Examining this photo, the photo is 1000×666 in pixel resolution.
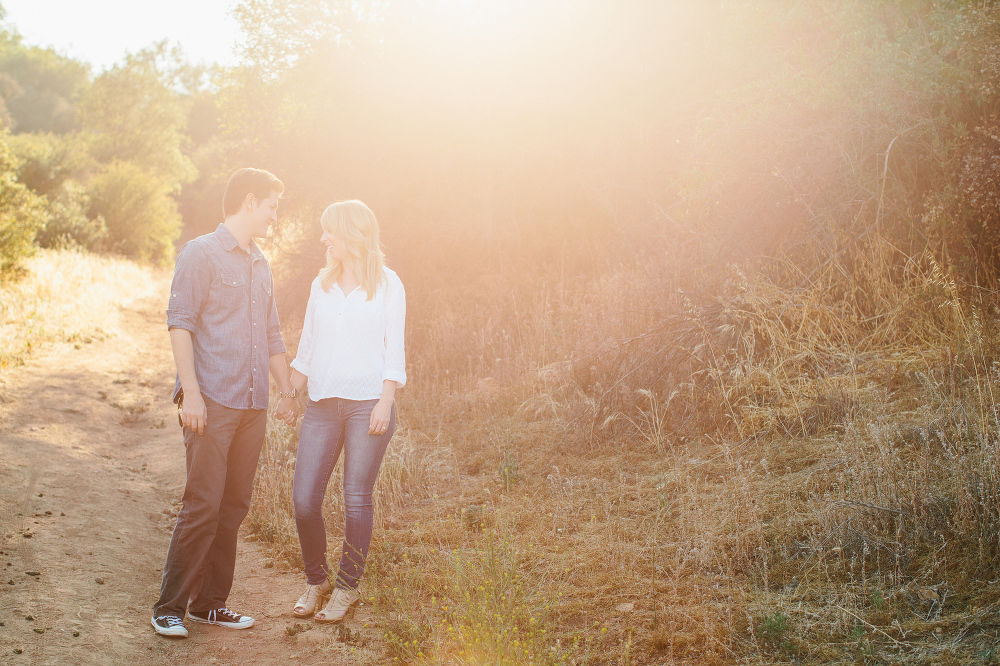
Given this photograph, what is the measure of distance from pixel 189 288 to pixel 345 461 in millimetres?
1078

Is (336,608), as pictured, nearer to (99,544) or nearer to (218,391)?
(218,391)

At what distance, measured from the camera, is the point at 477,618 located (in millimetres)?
3191

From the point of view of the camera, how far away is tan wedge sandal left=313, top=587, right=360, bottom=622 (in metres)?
3.58

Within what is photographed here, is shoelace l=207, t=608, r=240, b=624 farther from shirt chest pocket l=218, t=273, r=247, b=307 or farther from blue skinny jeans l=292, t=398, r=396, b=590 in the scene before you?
shirt chest pocket l=218, t=273, r=247, b=307

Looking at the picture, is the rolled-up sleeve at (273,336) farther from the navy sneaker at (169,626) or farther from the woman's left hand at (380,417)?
the navy sneaker at (169,626)

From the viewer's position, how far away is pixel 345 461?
11.1 feet

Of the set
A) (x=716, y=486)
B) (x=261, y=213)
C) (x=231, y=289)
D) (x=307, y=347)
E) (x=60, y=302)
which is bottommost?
(x=716, y=486)

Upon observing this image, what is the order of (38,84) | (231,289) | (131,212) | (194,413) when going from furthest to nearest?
(38,84), (131,212), (231,289), (194,413)

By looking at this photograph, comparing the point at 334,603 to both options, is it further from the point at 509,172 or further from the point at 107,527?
the point at 509,172

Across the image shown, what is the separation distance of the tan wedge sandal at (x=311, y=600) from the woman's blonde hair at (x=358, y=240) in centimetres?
159

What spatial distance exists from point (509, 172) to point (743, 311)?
5207 millimetres

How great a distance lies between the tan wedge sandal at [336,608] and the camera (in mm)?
3582

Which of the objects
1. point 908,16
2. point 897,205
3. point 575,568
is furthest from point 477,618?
point 908,16

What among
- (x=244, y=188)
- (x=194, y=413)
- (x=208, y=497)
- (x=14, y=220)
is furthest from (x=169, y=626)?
(x=14, y=220)
